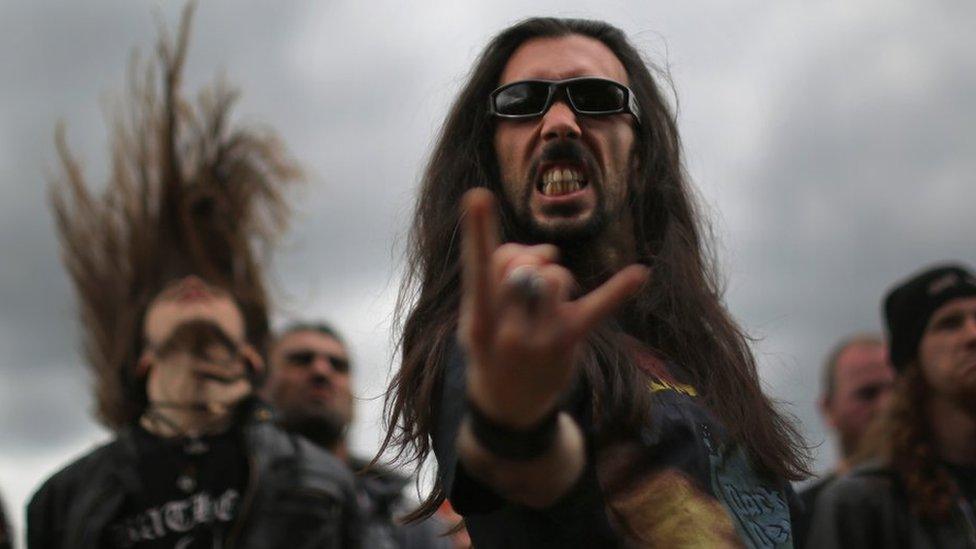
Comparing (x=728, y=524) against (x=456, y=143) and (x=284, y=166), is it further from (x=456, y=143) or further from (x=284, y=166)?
(x=284, y=166)

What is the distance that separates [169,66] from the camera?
20.7ft

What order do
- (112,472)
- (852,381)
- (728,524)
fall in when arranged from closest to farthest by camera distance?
(728,524)
(112,472)
(852,381)

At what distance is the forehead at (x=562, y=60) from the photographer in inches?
117

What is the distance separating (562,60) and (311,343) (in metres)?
4.36

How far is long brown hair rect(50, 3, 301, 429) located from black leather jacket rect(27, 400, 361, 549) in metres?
0.64

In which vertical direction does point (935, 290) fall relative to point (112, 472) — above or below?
above

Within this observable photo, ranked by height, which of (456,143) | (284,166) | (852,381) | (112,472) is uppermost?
(456,143)

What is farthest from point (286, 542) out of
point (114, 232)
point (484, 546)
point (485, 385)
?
point (485, 385)

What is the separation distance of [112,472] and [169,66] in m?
2.07

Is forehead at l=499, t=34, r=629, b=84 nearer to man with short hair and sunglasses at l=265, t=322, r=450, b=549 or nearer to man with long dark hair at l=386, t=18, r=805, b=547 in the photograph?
man with long dark hair at l=386, t=18, r=805, b=547

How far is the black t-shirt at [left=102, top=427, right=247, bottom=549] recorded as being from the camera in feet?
16.0

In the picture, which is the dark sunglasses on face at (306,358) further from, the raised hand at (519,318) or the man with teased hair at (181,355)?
the raised hand at (519,318)

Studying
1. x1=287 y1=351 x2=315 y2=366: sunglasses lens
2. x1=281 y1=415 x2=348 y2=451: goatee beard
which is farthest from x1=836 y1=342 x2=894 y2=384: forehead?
x1=287 y1=351 x2=315 y2=366: sunglasses lens

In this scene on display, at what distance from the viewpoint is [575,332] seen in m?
1.80
